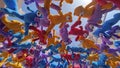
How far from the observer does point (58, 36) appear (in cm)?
80

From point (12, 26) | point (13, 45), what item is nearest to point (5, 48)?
point (13, 45)

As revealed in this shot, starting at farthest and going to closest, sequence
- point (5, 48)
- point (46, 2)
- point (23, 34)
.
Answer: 1. point (5, 48)
2. point (23, 34)
3. point (46, 2)

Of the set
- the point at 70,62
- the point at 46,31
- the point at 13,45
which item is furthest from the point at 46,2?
the point at 70,62

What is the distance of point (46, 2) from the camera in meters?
0.62

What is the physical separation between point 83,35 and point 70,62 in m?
0.26

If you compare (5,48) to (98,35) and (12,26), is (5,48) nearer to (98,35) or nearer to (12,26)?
(12,26)

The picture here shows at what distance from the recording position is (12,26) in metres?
0.70

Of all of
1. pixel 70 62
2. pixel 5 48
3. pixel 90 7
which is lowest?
pixel 70 62

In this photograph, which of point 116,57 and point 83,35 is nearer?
point 83,35

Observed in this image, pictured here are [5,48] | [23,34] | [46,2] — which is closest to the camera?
[46,2]

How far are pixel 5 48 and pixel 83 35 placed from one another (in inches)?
12.2

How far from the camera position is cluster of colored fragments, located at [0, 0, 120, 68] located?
63cm

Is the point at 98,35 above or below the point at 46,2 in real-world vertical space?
below

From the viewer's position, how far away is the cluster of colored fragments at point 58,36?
0.63 metres
